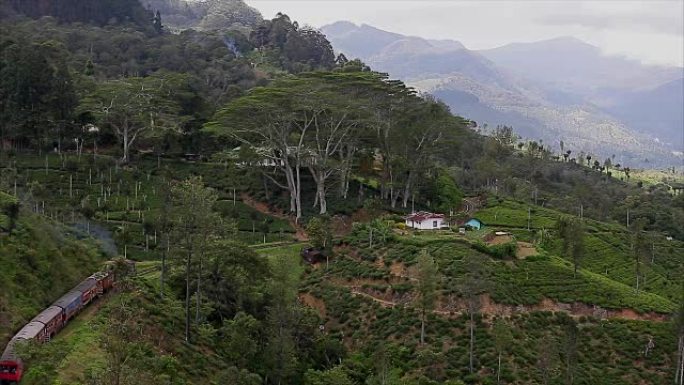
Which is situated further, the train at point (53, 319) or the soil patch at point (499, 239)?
the soil patch at point (499, 239)

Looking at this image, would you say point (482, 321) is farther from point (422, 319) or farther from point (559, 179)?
point (559, 179)

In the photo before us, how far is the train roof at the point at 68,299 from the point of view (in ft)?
86.4

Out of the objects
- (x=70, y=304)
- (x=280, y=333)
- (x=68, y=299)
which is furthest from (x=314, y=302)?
(x=70, y=304)

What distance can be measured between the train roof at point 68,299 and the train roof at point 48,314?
0.39m

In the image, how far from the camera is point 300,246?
4650 centimetres

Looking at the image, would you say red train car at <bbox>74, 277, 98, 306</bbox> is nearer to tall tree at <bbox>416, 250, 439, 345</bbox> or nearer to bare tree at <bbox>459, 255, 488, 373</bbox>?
tall tree at <bbox>416, 250, 439, 345</bbox>

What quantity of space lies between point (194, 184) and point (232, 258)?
6.59m

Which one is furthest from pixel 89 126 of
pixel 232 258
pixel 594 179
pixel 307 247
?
pixel 594 179

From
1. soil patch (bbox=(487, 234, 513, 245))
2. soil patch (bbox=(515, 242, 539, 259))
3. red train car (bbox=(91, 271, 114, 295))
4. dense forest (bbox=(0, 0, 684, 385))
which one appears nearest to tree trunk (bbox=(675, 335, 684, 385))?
dense forest (bbox=(0, 0, 684, 385))

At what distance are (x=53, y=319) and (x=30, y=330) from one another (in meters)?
1.69

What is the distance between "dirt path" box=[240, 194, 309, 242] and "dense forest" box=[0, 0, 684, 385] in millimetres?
196

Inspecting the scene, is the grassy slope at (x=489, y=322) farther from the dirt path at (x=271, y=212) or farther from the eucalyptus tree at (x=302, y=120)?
the eucalyptus tree at (x=302, y=120)

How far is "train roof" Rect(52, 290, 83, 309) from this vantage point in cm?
2633

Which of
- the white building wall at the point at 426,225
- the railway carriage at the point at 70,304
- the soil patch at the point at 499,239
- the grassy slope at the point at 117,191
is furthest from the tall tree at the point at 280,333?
the white building wall at the point at 426,225
